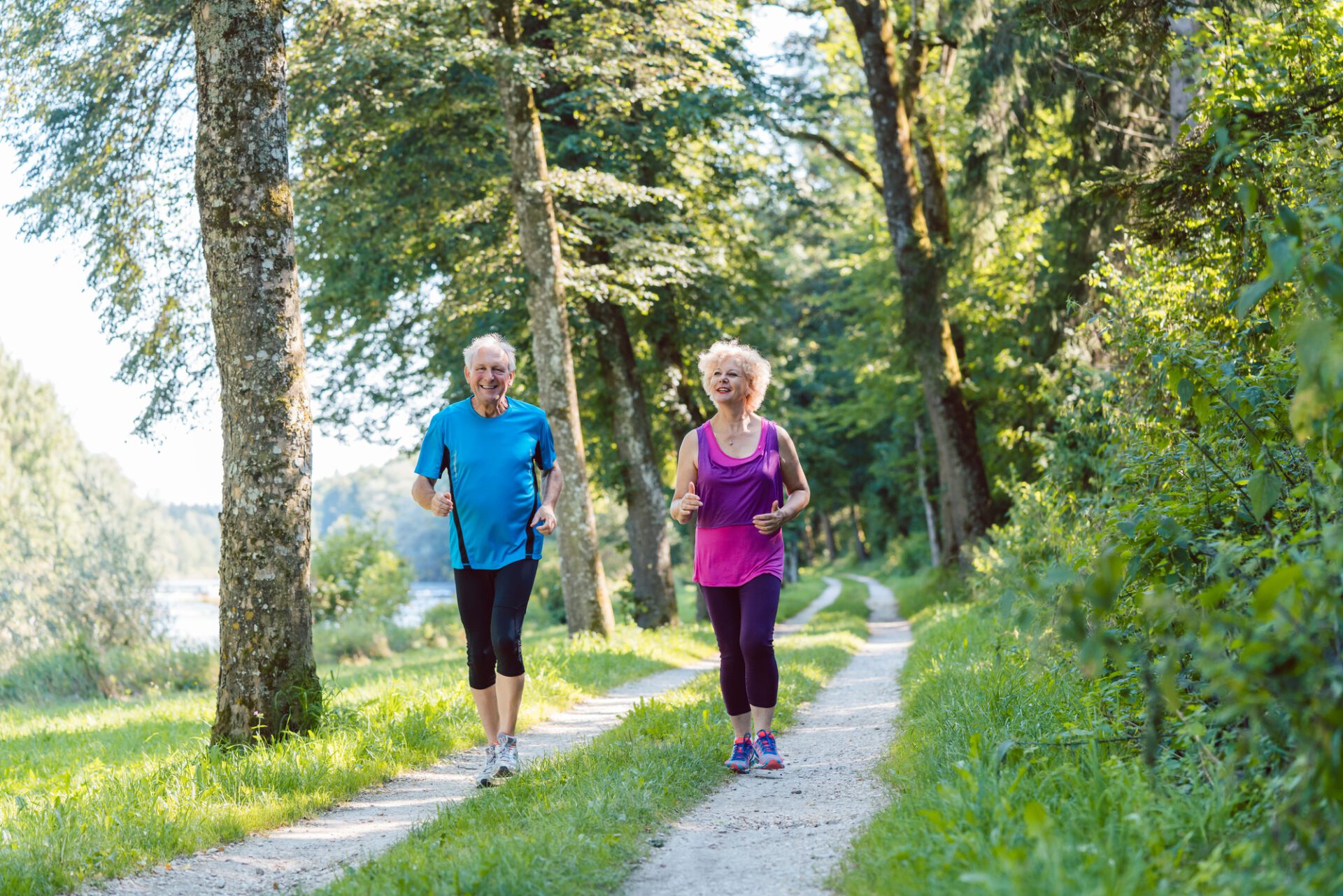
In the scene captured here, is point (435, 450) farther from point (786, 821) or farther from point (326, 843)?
point (786, 821)

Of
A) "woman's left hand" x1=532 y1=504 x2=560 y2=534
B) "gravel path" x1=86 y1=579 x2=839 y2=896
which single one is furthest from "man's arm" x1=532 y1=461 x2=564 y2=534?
"gravel path" x1=86 y1=579 x2=839 y2=896

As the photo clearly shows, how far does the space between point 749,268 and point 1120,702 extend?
16004mm

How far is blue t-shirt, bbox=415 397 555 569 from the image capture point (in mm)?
5766

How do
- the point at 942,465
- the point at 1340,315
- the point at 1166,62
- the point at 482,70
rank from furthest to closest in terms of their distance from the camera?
1. the point at 942,465
2. the point at 482,70
3. the point at 1166,62
4. the point at 1340,315

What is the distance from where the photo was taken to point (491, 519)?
5762 mm

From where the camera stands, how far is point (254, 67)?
670cm

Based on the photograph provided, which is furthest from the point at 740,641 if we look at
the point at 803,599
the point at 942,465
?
the point at 803,599

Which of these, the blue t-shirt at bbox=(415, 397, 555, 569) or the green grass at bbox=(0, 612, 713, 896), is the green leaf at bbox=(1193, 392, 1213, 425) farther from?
the green grass at bbox=(0, 612, 713, 896)

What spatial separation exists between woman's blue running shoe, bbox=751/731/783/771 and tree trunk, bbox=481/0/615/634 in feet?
23.7

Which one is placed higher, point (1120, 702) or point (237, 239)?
point (237, 239)

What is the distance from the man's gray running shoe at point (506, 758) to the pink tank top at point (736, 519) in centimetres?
140

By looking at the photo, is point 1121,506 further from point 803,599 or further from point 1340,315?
point 803,599

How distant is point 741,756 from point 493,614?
1593mm

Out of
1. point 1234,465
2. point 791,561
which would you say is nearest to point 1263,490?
point 1234,465
